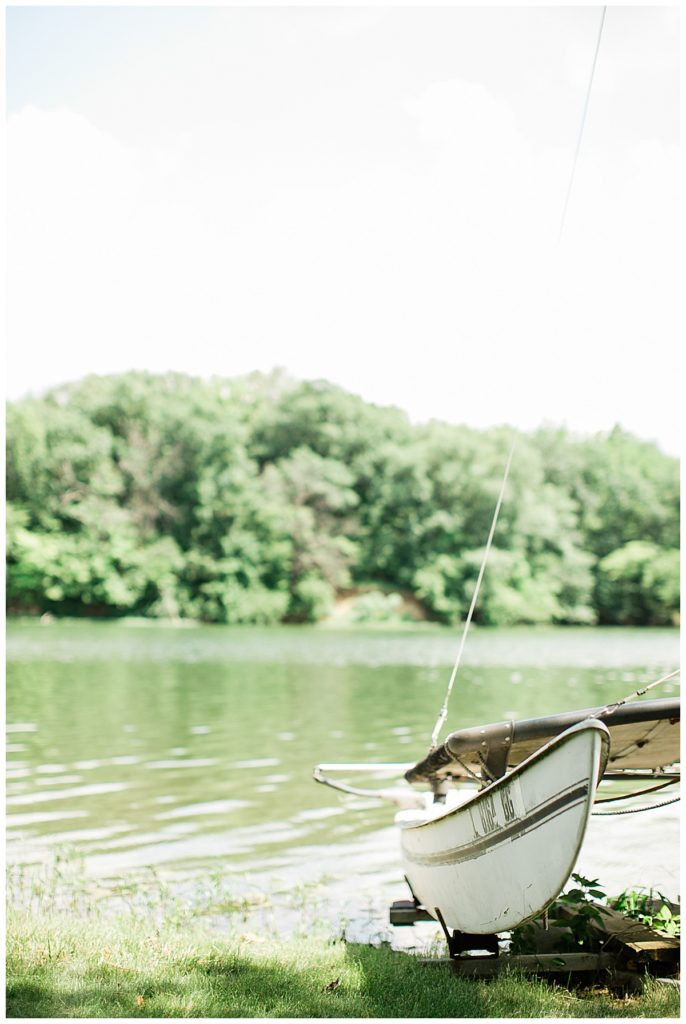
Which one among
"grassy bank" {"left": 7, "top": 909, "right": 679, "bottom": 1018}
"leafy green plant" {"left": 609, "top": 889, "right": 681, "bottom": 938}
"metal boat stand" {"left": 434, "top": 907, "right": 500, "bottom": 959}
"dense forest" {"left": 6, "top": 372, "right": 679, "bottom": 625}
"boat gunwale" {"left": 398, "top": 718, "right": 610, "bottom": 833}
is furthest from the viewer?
"dense forest" {"left": 6, "top": 372, "right": 679, "bottom": 625}

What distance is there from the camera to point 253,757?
430 inches

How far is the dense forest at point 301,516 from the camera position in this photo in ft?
148

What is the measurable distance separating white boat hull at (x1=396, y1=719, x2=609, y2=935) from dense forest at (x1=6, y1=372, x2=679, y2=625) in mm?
41872

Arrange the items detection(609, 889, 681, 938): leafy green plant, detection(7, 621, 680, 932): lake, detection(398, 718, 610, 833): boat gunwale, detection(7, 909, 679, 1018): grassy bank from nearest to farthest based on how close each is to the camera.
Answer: detection(398, 718, 610, 833): boat gunwale, detection(7, 909, 679, 1018): grassy bank, detection(609, 889, 681, 938): leafy green plant, detection(7, 621, 680, 932): lake

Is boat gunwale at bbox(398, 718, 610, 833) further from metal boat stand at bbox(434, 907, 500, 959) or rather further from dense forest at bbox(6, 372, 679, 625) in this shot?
dense forest at bbox(6, 372, 679, 625)

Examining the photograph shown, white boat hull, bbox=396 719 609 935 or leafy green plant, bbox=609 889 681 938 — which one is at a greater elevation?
white boat hull, bbox=396 719 609 935

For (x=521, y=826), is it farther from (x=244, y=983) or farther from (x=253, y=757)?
(x=253, y=757)

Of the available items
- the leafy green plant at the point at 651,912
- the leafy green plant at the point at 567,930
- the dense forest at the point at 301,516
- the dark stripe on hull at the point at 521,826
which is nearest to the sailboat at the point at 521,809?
the dark stripe on hull at the point at 521,826

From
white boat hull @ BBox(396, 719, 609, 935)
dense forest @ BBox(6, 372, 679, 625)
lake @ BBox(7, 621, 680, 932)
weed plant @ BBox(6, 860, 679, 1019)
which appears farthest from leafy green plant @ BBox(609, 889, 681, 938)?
dense forest @ BBox(6, 372, 679, 625)

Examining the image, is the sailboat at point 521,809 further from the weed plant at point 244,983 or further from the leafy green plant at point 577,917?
the leafy green plant at point 577,917

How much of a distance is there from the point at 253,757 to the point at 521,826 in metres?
7.98

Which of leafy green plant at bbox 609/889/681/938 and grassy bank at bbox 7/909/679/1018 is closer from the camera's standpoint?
grassy bank at bbox 7/909/679/1018

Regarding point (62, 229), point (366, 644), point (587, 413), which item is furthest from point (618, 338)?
point (62, 229)

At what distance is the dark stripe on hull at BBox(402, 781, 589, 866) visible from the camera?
9.91 feet
